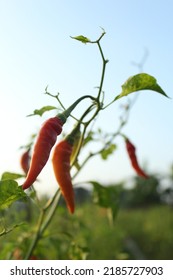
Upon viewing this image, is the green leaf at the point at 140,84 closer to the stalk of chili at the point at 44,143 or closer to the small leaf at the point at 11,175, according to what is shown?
the stalk of chili at the point at 44,143

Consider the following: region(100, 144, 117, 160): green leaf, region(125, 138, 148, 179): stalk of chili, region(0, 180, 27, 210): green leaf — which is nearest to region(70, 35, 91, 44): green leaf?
region(0, 180, 27, 210): green leaf

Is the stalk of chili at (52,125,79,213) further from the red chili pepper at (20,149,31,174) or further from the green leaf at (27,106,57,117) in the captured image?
the red chili pepper at (20,149,31,174)

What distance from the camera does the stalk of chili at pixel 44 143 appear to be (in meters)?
1.10

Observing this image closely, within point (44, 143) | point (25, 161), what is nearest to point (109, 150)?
point (25, 161)

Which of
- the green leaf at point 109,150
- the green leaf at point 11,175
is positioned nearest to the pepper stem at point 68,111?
the green leaf at point 11,175

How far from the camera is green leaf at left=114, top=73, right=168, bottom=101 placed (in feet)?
3.86

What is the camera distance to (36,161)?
111 centimetres

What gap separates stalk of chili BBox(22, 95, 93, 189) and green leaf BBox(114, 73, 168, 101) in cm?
14

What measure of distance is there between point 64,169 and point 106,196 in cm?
48

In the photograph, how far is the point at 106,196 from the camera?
5.58ft

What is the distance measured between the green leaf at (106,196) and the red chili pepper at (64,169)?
0.41 metres

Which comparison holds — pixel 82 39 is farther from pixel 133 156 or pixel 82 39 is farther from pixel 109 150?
pixel 109 150

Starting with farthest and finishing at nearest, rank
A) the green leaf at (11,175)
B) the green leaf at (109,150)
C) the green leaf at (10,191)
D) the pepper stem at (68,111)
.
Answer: the green leaf at (109,150)
the green leaf at (11,175)
the pepper stem at (68,111)
the green leaf at (10,191)
